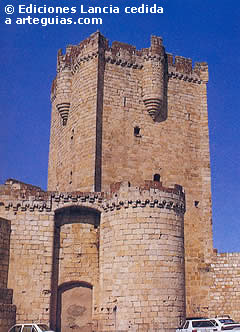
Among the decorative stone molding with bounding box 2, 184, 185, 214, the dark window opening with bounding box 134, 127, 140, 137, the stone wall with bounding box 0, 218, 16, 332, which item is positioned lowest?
the stone wall with bounding box 0, 218, 16, 332

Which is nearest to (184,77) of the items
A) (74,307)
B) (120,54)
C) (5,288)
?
(120,54)

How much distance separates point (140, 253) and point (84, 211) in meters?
3.97

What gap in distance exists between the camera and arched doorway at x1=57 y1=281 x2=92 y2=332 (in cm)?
2433

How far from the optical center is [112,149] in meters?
29.6

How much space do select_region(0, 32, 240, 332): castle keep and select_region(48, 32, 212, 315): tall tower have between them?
63 millimetres

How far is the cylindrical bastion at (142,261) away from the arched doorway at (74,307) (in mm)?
1101

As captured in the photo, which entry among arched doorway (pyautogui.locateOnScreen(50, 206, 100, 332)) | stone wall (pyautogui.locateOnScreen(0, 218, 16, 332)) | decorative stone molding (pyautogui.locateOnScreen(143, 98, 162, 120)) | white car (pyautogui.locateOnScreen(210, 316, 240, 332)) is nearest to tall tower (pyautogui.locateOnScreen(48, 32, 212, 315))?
decorative stone molding (pyautogui.locateOnScreen(143, 98, 162, 120))

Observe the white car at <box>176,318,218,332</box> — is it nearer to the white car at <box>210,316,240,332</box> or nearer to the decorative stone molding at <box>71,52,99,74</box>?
the white car at <box>210,316,240,332</box>

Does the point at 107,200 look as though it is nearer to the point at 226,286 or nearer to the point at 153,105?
the point at 153,105

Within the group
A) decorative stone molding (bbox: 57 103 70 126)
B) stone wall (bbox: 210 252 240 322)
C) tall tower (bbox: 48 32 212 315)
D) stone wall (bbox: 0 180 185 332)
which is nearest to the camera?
stone wall (bbox: 0 180 185 332)

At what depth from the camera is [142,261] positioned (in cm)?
2306

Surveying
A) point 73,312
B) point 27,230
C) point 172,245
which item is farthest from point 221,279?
point 27,230

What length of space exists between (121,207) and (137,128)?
25.9 feet

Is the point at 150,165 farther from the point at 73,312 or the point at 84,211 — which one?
the point at 73,312
